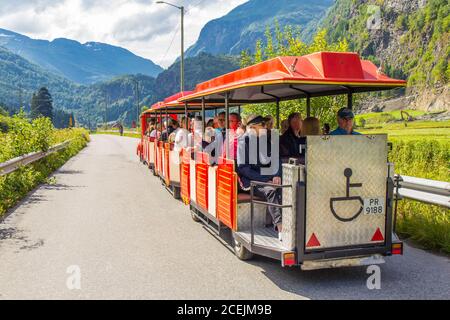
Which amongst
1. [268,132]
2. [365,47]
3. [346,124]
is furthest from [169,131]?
[365,47]

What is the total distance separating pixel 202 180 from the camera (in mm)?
7723

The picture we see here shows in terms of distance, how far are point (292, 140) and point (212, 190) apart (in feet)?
4.62

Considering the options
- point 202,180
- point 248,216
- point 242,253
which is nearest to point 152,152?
point 202,180

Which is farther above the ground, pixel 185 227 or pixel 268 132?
pixel 268 132

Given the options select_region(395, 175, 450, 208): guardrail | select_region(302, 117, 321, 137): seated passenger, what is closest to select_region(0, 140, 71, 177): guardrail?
select_region(302, 117, 321, 137): seated passenger

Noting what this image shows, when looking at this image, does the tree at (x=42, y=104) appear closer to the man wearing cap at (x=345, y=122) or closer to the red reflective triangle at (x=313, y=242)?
the man wearing cap at (x=345, y=122)

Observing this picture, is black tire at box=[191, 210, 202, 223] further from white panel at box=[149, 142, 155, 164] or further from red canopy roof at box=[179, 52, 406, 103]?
white panel at box=[149, 142, 155, 164]

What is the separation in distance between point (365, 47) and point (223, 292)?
613ft

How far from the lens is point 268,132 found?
6.50m

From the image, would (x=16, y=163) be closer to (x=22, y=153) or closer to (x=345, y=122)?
(x=22, y=153)

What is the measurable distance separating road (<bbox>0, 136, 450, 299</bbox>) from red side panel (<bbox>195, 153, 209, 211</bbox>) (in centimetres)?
47

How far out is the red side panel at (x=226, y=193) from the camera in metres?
6.04

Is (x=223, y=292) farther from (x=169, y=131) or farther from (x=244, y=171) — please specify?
(x=169, y=131)

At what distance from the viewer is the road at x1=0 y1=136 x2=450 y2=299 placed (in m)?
4.83
